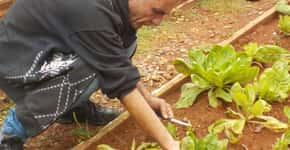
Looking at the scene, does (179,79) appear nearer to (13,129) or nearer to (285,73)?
(285,73)

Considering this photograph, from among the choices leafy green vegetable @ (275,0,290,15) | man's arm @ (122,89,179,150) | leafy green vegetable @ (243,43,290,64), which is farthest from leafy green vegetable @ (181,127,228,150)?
leafy green vegetable @ (275,0,290,15)

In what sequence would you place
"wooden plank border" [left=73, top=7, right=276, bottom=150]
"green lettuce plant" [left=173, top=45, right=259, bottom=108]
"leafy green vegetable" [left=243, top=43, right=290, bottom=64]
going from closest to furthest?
"wooden plank border" [left=73, top=7, right=276, bottom=150]
"green lettuce plant" [left=173, top=45, right=259, bottom=108]
"leafy green vegetable" [left=243, top=43, right=290, bottom=64]

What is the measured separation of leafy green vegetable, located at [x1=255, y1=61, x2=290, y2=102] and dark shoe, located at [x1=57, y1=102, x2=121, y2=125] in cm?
69

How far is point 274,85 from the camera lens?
260 cm

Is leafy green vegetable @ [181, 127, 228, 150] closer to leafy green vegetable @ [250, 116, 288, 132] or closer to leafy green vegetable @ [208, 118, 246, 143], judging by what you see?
leafy green vegetable @ [208, 118, 246, 143]

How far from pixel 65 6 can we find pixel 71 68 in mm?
248

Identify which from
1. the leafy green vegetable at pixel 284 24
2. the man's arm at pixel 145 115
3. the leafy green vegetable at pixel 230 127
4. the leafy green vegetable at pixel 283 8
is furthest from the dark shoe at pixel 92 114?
the leafy green vegetable at pixel 283 8

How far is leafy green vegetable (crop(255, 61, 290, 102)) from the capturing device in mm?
2580

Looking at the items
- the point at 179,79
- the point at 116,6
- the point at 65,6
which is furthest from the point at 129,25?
the point at 179,79

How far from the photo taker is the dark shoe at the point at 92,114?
2.62 meters

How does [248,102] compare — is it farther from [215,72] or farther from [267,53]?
Answer: [267,53]

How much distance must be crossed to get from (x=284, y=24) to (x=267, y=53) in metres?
0.40

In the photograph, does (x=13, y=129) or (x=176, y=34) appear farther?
(x=176, y=34)

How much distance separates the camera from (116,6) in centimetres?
197
